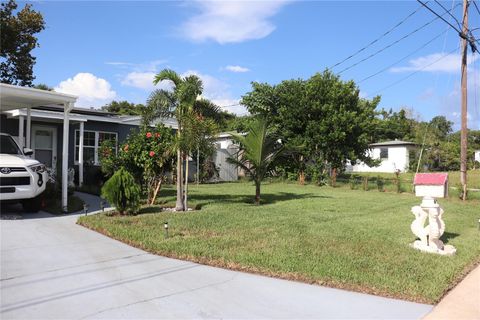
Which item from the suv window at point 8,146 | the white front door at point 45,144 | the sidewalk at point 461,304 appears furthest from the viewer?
the white front door at point 45,144

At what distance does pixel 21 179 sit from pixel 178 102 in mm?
4170

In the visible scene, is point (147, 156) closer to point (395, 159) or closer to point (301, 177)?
point (301, 177)

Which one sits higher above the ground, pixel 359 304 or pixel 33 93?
pixel 33 93

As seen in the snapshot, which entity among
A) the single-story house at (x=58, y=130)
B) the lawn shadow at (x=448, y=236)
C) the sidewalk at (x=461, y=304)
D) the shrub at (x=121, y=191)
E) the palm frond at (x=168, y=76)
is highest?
the palm frond at (x=168, y=76)

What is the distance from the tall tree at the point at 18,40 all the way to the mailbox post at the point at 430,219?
20.9m

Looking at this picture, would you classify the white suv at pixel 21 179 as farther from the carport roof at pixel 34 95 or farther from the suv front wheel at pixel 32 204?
the carport roof at pixel 34 95

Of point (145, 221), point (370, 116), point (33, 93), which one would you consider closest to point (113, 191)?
point (145, 221)

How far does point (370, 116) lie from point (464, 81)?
5892 millimetres

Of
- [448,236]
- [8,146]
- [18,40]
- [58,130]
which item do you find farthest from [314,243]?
[18,40]

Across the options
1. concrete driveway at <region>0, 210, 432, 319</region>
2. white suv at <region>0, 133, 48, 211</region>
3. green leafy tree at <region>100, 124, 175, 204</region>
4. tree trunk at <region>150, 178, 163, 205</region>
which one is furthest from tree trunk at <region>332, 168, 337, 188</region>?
concrete driveway at <region>0, 210, 432, 319</region>

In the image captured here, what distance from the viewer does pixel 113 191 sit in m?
9.43

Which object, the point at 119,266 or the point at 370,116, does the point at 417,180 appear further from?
the point at 370,116

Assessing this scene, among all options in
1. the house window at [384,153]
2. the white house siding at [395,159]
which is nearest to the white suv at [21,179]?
the white house siding at [395,159]

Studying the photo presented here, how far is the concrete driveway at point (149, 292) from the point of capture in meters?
4.27
